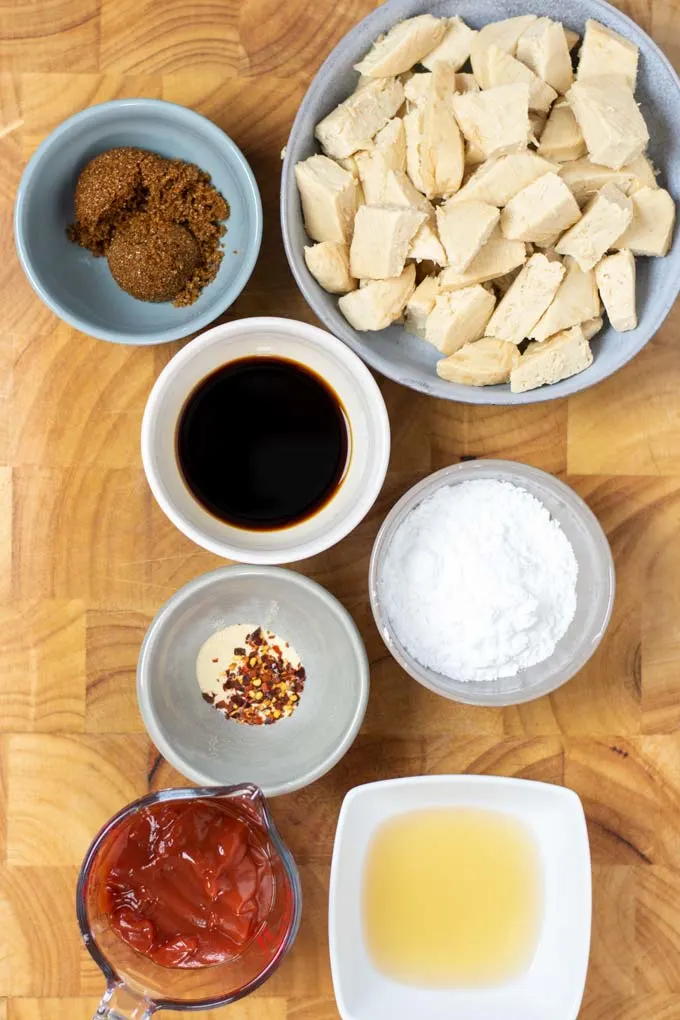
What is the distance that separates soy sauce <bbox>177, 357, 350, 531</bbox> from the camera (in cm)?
112

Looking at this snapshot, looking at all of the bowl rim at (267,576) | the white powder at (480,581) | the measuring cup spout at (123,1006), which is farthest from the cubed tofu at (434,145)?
the measuring cup spout at (123,1006)

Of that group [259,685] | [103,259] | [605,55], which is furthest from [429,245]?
[259,685]

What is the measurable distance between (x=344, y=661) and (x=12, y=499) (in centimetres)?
46

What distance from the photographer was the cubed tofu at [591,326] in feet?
3.53

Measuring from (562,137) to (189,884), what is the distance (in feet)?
2.96

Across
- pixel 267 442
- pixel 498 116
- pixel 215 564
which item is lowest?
pixel 215 564

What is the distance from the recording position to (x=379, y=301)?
1048 mm

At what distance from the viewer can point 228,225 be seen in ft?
3.69

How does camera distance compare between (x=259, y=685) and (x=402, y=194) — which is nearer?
(x=402, y=194)

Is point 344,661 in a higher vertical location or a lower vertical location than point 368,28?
lower

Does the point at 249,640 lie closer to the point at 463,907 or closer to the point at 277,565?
the point at 277,565

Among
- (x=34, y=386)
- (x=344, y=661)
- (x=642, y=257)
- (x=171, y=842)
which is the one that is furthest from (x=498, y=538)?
(x=34, y=386)

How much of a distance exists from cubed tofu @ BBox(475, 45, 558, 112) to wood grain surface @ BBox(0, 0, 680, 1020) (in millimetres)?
243

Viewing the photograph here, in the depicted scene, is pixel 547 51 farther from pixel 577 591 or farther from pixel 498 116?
pixel 577 591
